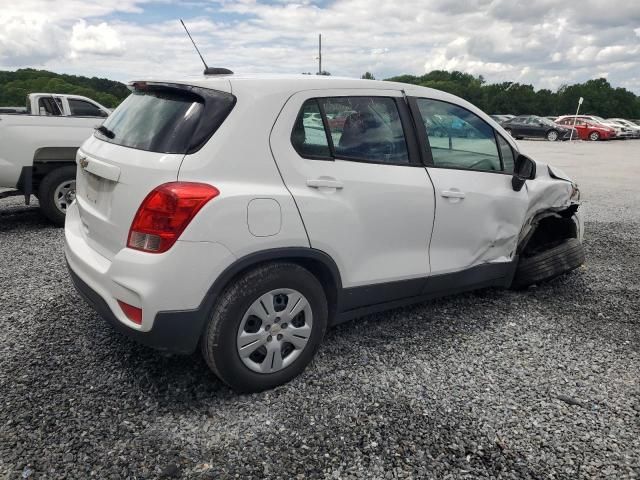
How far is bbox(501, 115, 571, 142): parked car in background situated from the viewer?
29922 millimetres

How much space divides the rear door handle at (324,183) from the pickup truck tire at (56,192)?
4.51 metres

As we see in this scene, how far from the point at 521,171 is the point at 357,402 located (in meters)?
2.23

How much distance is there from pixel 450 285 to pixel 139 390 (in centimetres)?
217

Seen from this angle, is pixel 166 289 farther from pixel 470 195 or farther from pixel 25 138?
pixel 25 138

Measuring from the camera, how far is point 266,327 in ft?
8.83

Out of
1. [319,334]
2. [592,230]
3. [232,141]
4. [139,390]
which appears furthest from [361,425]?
[592,230]

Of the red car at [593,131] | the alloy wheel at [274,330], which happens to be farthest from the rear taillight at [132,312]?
the red car at [593,131]

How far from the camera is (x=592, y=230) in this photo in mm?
6789

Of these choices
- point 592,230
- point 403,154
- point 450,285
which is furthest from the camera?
point 592,230

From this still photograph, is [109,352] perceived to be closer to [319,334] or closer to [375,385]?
[319,334]

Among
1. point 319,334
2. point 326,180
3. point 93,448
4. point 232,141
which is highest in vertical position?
point 232,141

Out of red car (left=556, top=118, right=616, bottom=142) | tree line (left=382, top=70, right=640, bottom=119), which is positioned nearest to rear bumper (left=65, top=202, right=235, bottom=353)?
red car (left=556, top=118, right=616, bottom=142)

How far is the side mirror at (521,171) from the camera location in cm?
382

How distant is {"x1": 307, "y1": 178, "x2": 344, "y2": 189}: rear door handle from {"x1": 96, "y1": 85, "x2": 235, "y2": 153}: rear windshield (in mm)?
566
